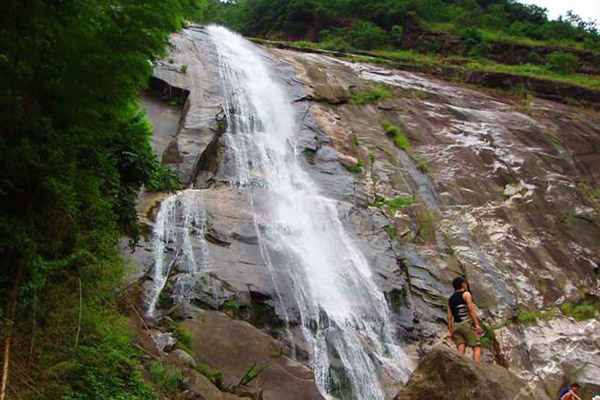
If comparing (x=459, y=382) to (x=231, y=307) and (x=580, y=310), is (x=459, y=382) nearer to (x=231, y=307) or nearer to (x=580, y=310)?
(x=231, y=307)

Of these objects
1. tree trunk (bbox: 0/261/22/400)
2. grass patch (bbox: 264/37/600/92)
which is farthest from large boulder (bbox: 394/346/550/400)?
grass patch (bbox: 264/37/600/92)

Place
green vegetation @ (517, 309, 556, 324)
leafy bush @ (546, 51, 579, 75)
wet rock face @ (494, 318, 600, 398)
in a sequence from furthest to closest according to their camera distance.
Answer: leafy bush @ (546, 51, 579, 75)
green vegetation @ (517, 309, 556, 324)
wet rock face @ (494, 318, 600, 398)

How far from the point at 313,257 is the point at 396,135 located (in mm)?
8580

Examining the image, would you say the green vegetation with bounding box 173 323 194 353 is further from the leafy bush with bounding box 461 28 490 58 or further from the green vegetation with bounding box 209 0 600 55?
the leafy bush with bounding box 461 28 490 58

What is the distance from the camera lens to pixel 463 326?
7719mm

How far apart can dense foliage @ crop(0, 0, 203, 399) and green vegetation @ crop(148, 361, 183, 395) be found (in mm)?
373

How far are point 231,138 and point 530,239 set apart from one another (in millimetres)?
9312

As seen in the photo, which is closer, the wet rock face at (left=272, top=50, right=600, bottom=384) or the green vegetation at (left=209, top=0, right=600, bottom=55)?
the wet rock face at (left=272, top=50, right=600, bottom=384)

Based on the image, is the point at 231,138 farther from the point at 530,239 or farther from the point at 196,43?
the point at 530,239

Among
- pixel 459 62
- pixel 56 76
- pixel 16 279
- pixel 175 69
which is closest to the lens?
pixel 16 279

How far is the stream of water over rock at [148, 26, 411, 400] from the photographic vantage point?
10945 mm

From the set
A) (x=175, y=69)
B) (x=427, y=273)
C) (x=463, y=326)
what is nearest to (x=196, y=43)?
(x=175, y=69)

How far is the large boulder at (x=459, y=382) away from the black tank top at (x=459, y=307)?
1.08 meters

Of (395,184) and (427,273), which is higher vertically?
(395,184)
